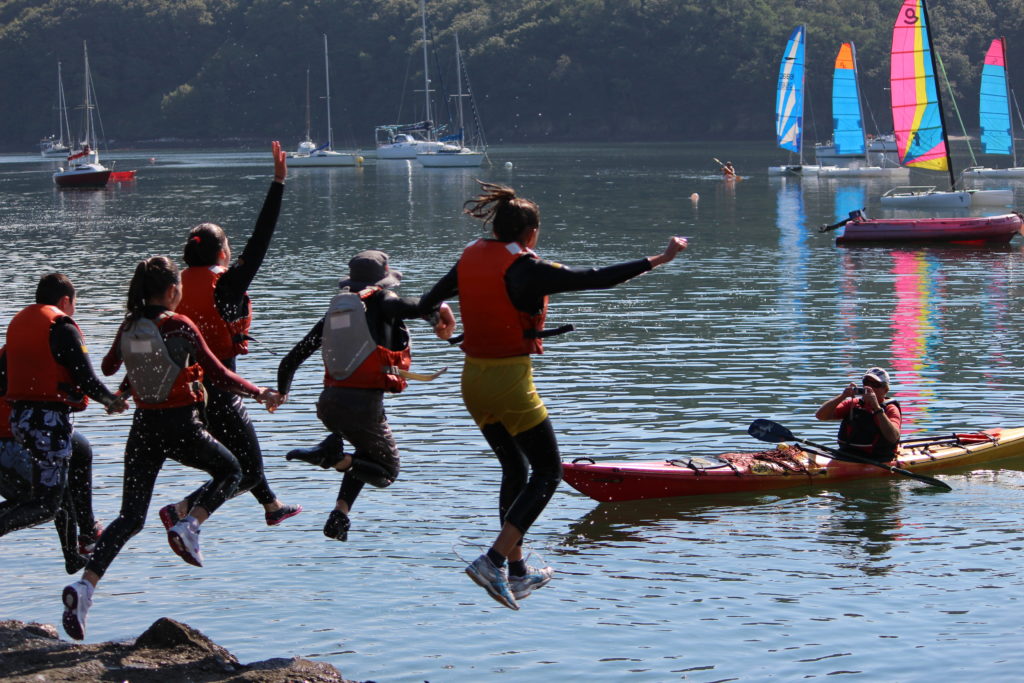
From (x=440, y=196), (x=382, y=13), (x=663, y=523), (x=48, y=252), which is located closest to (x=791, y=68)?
(x=440, y=196)

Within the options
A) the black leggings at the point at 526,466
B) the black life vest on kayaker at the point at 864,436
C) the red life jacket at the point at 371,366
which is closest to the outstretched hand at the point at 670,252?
the black leggings at the point at 526,466

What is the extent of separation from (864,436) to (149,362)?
8759mm

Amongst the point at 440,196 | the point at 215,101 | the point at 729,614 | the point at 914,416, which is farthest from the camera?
the point at 215,101

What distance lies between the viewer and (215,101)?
166875 mm

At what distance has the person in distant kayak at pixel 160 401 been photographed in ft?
25.7

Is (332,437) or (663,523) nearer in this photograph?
(332,437)

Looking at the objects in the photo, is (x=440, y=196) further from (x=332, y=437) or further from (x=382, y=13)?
(x=382, y=13)

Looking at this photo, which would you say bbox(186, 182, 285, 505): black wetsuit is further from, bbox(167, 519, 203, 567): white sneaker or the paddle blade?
the paddle blade

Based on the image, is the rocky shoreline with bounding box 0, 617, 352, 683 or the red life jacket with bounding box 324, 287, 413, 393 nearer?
the rocky shoreline with bounding box 0, 617, 352, 683

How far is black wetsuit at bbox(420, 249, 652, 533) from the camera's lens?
765 cm

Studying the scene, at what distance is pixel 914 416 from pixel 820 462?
394cm

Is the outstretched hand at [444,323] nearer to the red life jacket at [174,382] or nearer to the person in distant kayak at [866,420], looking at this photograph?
the red life jacket at [174,382]

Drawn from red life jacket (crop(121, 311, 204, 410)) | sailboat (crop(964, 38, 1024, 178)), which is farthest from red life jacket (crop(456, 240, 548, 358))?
sailboat (crop(964, 38, 1024, 178))

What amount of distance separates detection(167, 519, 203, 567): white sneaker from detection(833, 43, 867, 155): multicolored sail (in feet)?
219
